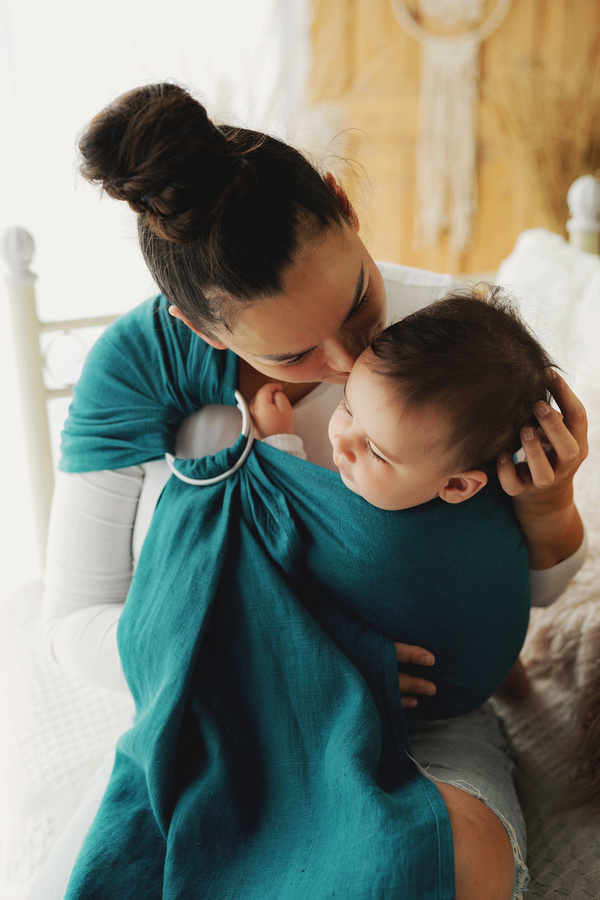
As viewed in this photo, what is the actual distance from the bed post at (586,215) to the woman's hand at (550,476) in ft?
3.88

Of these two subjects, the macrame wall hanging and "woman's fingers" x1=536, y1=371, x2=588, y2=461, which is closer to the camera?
"woman's fingers" x1=536, y1=371, x2=588, y2=461

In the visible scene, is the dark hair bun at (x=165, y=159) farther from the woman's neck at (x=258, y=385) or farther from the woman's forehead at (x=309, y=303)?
the woman's neck at (x=258, y=385)

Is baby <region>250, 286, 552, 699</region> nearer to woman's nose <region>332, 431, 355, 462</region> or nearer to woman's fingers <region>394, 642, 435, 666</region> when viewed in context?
woman's nose <region>332, 431, 355, 462</region>

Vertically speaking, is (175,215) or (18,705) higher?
(175,215)

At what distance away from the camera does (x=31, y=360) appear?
159 centimetres

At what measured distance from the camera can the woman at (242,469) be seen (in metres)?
0.77

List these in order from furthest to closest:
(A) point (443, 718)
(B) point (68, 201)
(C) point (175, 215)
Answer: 1. (B) point (68, 201)
2. (A) point (443, 718)
3. (C) point (175, 215)

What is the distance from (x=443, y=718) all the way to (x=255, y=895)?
360 millimetres

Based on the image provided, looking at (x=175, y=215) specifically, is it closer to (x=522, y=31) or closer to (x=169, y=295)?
(x=169, y=295)

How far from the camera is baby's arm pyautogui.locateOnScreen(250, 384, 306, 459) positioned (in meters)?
1.05

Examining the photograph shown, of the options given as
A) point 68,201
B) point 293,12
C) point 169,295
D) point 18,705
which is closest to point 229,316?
point 169,295

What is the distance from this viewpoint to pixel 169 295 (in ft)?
3.03

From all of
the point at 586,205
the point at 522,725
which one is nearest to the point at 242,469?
the point at 522,725

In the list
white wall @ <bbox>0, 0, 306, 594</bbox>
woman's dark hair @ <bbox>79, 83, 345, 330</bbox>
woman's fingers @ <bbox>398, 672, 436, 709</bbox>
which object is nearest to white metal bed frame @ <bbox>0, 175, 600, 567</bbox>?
woman's dark hair @ <bbox>79, 83, 345, 330</bbox>
